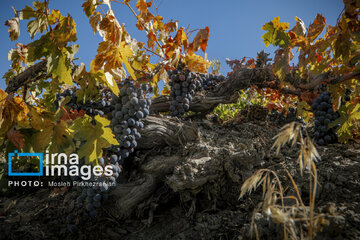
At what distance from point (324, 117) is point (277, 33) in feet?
3.17

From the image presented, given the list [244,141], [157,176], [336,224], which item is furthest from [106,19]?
[336,224]

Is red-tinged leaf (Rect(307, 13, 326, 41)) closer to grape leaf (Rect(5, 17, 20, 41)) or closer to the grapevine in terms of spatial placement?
the grapevine

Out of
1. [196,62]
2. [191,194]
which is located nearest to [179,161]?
[191,194]

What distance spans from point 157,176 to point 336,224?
144 cm

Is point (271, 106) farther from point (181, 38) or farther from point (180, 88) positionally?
point (181, 38)

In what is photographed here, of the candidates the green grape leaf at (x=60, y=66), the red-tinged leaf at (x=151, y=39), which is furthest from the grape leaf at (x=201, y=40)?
the green grape leaf at (x=60, y=66)

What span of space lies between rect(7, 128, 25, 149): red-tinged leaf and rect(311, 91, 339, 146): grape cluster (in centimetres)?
260

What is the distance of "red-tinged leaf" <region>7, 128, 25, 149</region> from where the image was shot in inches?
62.6

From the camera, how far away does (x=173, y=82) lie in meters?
2.67

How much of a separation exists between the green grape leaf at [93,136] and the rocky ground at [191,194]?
1.86ft

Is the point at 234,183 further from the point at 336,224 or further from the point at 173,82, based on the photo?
the point at 173,82

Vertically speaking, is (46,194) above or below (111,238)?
above

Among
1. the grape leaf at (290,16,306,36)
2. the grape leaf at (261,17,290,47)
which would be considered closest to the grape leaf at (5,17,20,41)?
the grape leaf at (261,17,290,47)

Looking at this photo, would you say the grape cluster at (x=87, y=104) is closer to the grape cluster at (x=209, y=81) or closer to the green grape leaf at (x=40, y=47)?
the green grape leaf at (x=40, y=47)
